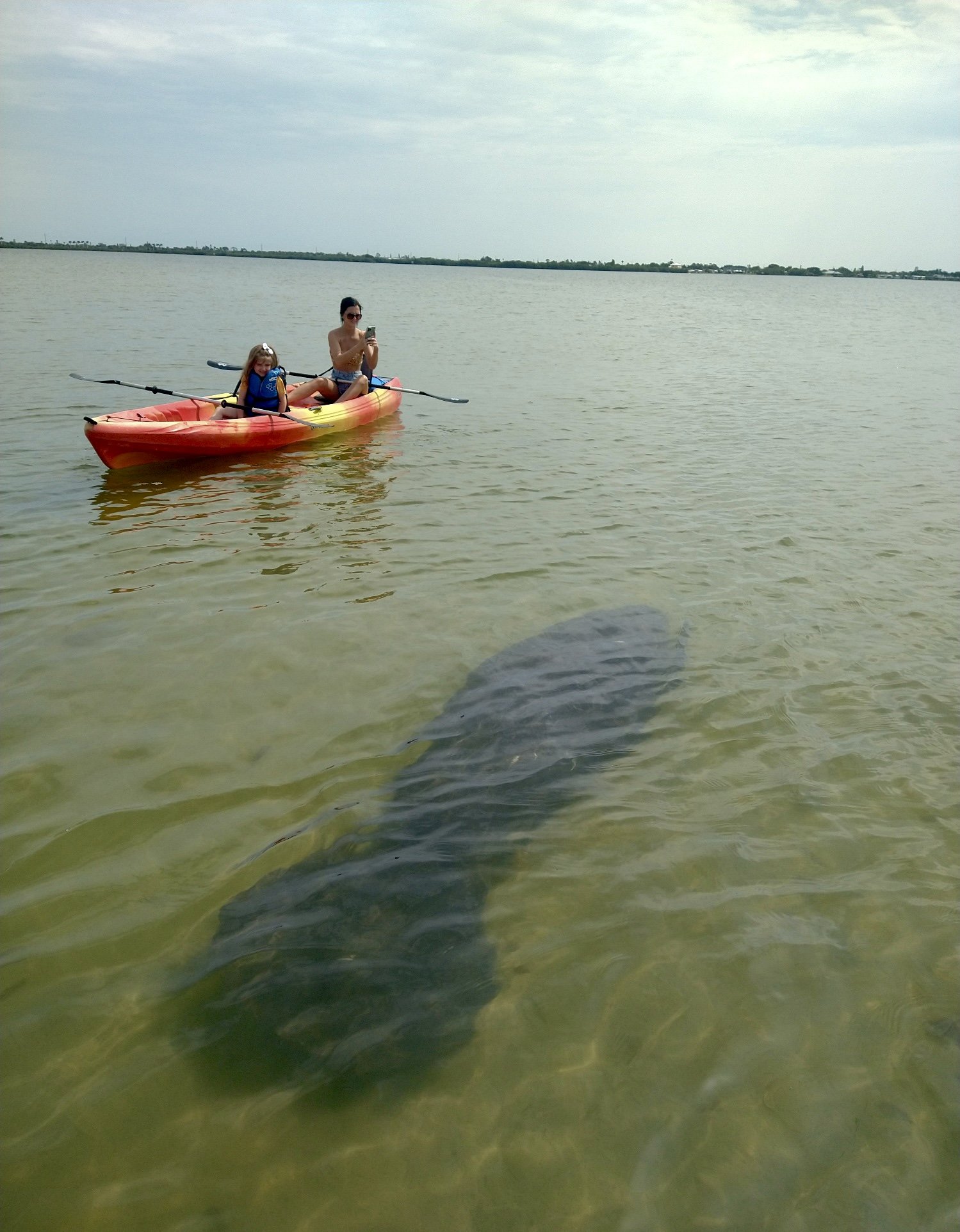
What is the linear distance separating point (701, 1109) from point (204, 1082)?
150cm

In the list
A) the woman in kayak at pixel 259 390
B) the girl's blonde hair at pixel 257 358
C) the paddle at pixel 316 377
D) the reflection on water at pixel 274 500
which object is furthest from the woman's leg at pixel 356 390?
the girl's blonde hair at pixel 257 358

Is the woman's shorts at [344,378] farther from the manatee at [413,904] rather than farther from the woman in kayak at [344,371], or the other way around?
the manatee at [413,904]

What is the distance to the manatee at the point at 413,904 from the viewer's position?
8.58 ft

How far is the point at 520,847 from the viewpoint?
347cm

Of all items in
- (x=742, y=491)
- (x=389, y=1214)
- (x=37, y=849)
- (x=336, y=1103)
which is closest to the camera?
(x=389, y=1214)

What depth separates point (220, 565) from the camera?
21.5 ft

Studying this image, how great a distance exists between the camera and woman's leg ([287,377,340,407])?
1173 centimetres

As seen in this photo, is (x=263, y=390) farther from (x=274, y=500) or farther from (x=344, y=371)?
(x=274, y=500)

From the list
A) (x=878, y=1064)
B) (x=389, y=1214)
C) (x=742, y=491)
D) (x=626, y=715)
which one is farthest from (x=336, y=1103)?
(x=742, y=491)

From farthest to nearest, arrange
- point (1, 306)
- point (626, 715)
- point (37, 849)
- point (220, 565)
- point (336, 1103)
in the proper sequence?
point (1, 306)
point (220, 565)
point (626, 715)
point (37, 849)
point (336, 1103)

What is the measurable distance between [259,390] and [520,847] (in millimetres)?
8255

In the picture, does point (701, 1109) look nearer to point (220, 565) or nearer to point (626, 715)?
point (626, 715)

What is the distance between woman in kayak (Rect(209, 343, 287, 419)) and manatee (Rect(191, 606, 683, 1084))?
6.82 m

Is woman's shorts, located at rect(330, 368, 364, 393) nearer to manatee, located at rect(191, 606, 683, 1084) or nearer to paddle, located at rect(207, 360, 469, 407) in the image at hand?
paddle, located at rect(207, 360, 469, 407)
